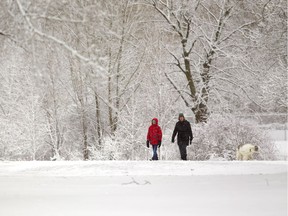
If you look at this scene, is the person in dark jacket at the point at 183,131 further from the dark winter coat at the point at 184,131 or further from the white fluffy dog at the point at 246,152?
the white fluffy dog at the point at 246,152

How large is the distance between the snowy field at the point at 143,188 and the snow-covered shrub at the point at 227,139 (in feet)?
14.1

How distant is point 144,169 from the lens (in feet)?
40.2

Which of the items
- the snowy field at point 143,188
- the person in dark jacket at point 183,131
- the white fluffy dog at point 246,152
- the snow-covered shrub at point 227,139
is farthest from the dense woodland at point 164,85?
the snowy field at point 143,188

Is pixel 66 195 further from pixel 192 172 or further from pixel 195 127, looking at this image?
pixel 195 127

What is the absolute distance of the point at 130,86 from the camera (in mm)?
22594

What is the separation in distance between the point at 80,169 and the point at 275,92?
9.66 m

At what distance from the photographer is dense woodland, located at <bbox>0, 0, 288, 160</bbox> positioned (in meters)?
19.1

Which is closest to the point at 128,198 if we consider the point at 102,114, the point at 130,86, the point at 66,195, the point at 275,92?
the point at 66,195

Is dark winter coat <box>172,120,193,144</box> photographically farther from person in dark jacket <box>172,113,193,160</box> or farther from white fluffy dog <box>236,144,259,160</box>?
white fluffy dog <box>236,144,259,160</box>

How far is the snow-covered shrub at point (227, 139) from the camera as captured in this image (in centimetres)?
1727

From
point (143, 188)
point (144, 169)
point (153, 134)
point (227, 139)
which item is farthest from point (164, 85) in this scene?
point (143, 188)

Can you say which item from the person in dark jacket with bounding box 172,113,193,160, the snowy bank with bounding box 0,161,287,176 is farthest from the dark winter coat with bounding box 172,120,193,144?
the snowy bank with bounding box 0,161,287,176

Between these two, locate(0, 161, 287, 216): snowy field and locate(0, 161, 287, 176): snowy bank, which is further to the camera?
locate(0, 161, 287, 176): snowy bank

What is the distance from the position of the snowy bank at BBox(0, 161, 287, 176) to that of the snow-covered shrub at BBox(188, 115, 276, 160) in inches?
167
